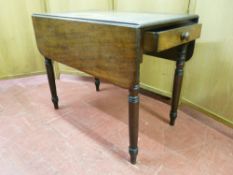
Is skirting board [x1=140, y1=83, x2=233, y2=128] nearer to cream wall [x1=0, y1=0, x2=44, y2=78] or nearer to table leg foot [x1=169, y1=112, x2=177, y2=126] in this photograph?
table leg foot [x1=169, y1=112, x2=177, y2=126]

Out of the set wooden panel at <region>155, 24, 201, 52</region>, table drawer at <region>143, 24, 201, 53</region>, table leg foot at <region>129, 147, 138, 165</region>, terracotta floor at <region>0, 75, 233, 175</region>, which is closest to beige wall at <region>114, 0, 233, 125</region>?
terracotta floor at <region>0, 75, 233, 175</region>

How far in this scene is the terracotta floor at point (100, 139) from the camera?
1.21m

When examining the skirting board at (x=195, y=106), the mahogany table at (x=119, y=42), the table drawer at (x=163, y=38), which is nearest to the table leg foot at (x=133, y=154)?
the mahogany table at (x=119, y=42)

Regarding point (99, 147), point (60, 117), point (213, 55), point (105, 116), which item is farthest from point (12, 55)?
point (213, 55)

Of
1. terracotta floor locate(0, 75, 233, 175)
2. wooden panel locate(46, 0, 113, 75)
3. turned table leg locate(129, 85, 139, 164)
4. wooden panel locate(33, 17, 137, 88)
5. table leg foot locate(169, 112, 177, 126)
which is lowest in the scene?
terracotta floor locate(0, 75, 233, 175)

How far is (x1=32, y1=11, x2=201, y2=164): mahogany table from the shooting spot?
2.96ft

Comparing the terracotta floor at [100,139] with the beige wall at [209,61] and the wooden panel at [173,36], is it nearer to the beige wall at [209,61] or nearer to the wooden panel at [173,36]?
the beige wall at [209,61]

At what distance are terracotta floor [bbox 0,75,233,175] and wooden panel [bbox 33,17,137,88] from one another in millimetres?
522

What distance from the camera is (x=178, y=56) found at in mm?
1311

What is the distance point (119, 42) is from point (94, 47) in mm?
181

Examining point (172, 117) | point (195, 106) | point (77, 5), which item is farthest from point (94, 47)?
point (77, 5)

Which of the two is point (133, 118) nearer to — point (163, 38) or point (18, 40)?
point (163, 38)

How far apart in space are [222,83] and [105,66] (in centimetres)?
87

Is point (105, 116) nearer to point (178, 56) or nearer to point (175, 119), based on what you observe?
point (175, 119)
